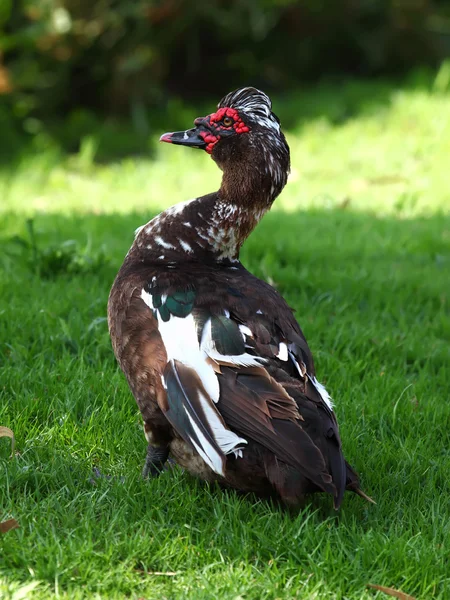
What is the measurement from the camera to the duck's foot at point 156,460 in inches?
127

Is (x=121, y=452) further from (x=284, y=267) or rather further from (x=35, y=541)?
(x=284, y=267)

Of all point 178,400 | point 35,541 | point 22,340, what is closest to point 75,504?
point 35,541

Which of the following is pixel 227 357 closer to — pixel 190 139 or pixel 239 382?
pixel 239 382

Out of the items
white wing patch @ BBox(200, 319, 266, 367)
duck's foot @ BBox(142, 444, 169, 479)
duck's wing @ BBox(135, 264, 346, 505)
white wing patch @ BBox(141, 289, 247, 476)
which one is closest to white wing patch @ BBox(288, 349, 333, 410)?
duck's wing @ BBox(135, 264, 346, 505)

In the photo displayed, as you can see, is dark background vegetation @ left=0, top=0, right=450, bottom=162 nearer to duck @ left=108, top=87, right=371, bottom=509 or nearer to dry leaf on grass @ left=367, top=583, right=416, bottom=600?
duck @ left=108, top=87, right=371, bottom=509

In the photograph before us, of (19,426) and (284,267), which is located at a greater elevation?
(284,267)

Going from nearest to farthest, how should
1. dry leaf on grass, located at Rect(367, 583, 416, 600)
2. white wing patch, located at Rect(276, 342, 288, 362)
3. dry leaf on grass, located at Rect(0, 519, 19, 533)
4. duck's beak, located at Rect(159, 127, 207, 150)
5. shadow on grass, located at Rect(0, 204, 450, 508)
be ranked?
dry leaf on grass, located at Rect(367, 583, 416, 600), dry leaf on grass, located at Rect(0, 519, 19, 533), white wing patch, located at Rect(276, 342, 288, 362), duck's beak, located at Rect(159, 127, 207, 150), shadow on grass, located at Rect(0, 204, 450, 508)

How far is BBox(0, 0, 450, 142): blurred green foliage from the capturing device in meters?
9.55

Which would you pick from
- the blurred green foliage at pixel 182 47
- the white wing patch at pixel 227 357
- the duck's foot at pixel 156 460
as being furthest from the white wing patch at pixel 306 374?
the blurred green foliage at pixel 182 47

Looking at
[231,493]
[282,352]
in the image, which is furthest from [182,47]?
[231,493]

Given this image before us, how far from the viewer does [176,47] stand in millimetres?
10680

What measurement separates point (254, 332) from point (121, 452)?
78 centimetres

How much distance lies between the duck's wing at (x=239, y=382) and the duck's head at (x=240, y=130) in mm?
614

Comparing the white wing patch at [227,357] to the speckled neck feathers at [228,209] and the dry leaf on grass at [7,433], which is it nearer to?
the speckled neck feathers at [228,209]
